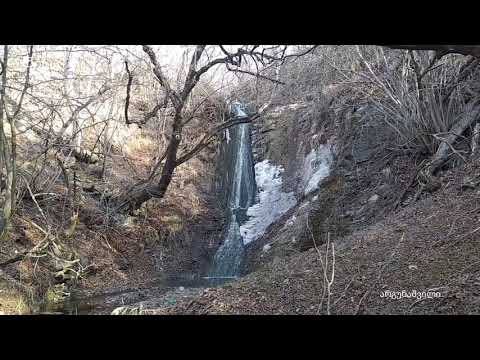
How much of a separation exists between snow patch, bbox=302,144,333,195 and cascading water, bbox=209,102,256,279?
5.05ft

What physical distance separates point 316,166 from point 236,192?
2422 mm

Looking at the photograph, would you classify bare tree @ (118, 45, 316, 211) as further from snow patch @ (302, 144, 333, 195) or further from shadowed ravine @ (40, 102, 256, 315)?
snow patch @ (302, 144, 333, 195)

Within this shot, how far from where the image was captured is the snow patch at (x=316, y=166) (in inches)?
271

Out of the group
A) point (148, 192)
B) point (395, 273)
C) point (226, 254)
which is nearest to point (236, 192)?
point (226, 254)

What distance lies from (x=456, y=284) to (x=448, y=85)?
3.13m

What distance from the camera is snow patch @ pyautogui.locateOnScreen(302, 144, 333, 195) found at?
22.6 feet

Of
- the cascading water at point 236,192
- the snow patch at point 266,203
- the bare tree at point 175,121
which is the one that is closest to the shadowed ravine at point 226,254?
the cascading water at point 236,192

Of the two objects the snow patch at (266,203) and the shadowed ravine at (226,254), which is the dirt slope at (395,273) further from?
the snow patch at (266,203)

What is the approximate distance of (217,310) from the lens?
3420 millimetres

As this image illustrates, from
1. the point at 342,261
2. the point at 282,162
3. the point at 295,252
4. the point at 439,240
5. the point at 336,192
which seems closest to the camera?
the point at 439,240

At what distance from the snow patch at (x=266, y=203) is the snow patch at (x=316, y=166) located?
0.46 metres

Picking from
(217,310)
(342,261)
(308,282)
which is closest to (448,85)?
(342,261)

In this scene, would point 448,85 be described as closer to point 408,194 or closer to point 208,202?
point 408,194

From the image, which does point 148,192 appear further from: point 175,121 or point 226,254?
point 226,254
